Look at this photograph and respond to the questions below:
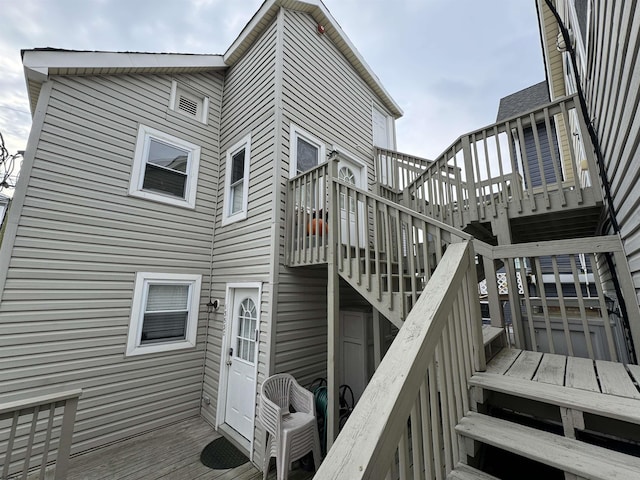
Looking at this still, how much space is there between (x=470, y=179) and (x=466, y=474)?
3.22m

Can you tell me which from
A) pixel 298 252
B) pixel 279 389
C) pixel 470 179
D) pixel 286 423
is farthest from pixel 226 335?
pixel 470 179

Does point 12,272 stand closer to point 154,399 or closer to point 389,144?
point 154,399

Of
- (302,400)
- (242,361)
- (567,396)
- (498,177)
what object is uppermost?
(498,177)

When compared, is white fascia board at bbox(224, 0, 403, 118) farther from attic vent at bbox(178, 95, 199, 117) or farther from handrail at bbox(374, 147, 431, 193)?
handrail at bbox(374, 147, 431, 193)

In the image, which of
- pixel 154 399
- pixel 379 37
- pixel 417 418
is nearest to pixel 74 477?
pixel 154 399

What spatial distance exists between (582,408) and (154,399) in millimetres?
5174

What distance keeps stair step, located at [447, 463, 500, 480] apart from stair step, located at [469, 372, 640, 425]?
1.41 feet

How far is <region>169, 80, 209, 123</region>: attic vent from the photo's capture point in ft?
16.5

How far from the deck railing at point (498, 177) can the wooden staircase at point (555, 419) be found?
1858 mm

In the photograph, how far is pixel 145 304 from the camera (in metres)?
4.20

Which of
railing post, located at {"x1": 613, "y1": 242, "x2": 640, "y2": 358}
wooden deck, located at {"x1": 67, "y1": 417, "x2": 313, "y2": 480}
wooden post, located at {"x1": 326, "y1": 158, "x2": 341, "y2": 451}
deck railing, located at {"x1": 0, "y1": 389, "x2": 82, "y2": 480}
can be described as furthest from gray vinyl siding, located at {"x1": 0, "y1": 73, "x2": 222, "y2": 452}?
railing post, located at {"x1": 613, "y1": 242, "x2": 640, "y2": 358}

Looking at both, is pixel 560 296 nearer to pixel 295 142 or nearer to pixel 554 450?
pixel 554 450

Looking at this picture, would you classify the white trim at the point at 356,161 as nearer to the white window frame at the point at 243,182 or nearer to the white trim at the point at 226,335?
the white window frame at the point at 243,182

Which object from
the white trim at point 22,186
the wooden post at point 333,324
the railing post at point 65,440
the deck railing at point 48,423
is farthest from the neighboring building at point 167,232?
the railing post at point 65,440
